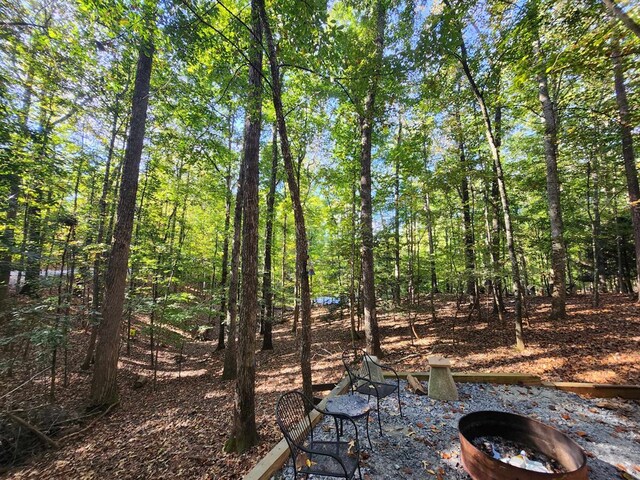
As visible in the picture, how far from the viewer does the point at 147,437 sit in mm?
4824

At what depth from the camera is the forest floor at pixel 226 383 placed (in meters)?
4.05

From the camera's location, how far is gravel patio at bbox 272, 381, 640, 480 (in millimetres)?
2889

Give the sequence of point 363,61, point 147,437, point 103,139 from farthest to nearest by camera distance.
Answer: point 103,139 < point 363,61 < point 147,437

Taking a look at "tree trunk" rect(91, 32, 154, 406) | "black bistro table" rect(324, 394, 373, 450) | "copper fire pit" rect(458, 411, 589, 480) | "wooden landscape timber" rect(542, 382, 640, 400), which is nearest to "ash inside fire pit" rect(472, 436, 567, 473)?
"copper fire pit" rect(458, 411, 589, 480)

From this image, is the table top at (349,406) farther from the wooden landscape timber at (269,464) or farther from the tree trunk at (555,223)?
the tree trunk at (555,223)

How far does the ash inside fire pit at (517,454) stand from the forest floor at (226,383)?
3057 mm

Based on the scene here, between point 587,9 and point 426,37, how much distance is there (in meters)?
2.70

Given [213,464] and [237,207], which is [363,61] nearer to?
[237,207]

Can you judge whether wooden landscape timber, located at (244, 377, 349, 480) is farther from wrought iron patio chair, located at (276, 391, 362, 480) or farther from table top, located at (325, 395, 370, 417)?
table top, located at (325, 395, 370, 417)

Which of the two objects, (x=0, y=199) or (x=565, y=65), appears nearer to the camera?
(x=565, y=65)

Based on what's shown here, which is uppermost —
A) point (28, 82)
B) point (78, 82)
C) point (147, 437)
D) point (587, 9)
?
point (78, 82)

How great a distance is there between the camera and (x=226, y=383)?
7320 mm

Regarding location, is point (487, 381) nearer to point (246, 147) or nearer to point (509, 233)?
point (509, 233)


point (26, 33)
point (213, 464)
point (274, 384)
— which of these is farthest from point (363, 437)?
point (26, 33)
